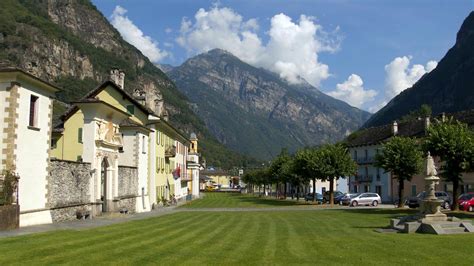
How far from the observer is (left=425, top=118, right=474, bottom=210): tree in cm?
3622

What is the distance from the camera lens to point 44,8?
196000 millimetres

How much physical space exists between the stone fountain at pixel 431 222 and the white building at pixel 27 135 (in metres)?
16.7

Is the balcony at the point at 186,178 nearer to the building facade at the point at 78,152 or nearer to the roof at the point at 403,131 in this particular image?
the building facade at the point at 78,152

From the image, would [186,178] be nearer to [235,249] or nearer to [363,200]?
[363,200]

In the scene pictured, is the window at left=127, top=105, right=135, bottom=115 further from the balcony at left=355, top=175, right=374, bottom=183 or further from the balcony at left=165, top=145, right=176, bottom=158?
the balcony at left=355, top=175, right=374, bottom=183

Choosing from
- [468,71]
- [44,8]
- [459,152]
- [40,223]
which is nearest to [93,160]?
[40,223]

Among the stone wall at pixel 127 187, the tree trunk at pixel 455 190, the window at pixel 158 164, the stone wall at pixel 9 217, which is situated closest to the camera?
the stone wall at pixel 9 217

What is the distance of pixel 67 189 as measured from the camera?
28609 mm

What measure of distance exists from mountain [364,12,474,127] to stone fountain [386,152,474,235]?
148895 millimetres

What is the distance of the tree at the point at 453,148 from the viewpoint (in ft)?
119

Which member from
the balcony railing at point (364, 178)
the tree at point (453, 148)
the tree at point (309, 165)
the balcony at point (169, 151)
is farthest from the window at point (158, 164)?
the balcony railing at point (364, 178)

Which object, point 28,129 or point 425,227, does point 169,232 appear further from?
point 425,227

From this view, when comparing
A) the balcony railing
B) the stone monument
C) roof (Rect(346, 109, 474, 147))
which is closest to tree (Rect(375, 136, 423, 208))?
roof (Rect(346, 109, 474, 147))

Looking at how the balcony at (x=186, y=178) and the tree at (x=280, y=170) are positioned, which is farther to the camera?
the balcony at (x=186, y=178)
